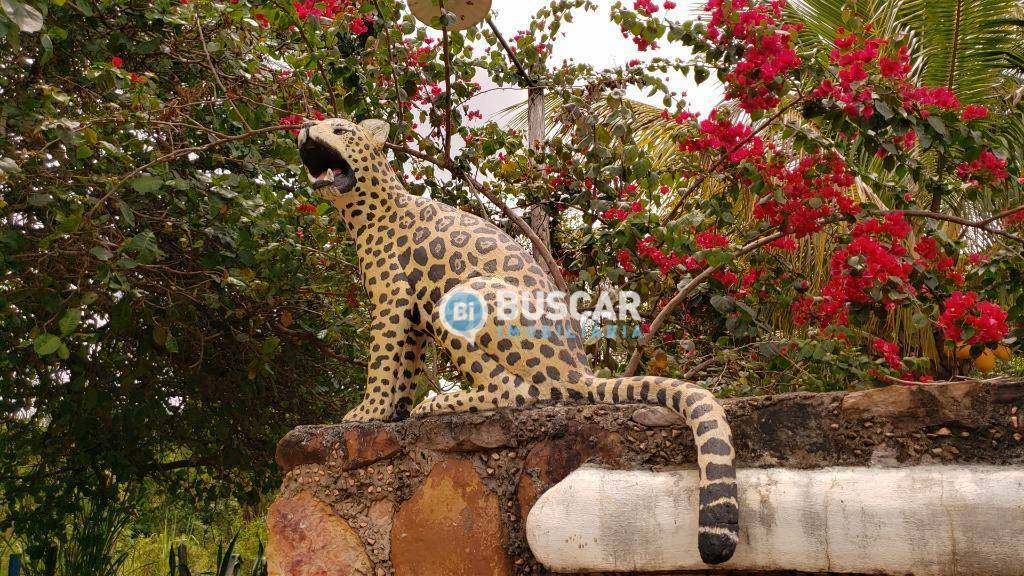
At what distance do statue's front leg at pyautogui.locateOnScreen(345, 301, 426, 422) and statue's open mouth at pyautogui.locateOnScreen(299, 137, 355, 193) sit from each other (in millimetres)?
584

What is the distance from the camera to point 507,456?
9.82 ft

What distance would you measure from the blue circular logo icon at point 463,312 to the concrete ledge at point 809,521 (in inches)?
29.7

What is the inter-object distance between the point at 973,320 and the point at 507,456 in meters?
2.14

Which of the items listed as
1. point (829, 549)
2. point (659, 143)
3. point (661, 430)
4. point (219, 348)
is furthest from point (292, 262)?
point (659, 143)

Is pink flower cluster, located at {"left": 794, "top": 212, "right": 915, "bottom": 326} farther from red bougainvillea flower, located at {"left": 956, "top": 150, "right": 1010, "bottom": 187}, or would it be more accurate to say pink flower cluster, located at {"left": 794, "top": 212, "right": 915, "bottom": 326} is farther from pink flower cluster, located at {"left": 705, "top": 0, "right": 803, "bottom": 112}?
pink flower cluster, located at {"left": 705, "top": 0, "right": 803, "bottom": 112}

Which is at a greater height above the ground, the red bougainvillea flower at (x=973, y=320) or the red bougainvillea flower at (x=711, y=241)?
the red bougainvillea flower at (x=711, y=241)

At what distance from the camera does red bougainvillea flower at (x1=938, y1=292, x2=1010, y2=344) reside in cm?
358

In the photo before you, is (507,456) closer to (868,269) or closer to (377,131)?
(377,131)

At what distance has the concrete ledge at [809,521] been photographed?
7.20ft

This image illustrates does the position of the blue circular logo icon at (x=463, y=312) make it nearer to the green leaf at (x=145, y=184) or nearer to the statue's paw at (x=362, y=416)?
the statue's paw at (x=362, y=416)

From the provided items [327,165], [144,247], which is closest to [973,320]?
[327,165]

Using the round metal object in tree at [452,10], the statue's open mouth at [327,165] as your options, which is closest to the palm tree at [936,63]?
the round metal object in tree at [452,10]

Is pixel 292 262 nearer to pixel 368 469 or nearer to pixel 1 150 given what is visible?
pixel 1 150

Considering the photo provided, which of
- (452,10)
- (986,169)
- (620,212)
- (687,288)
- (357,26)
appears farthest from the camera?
(357,26)
